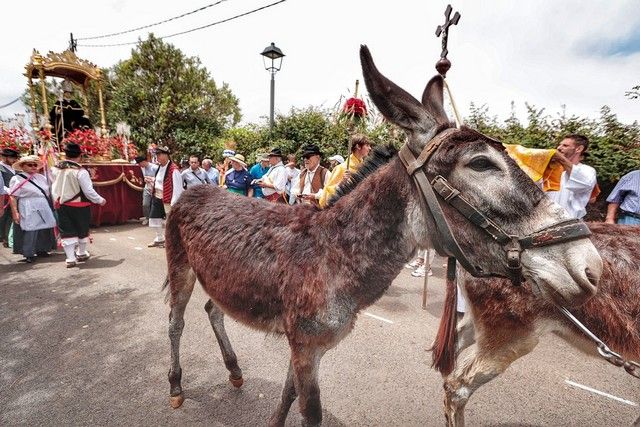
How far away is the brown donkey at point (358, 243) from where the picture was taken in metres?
1.29

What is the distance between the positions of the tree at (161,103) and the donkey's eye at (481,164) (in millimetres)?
22040

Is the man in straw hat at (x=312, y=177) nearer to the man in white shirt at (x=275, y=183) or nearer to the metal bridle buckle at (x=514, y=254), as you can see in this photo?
the man in white shirt at (x=275, y=183)

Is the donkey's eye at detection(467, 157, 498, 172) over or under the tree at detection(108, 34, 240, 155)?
under

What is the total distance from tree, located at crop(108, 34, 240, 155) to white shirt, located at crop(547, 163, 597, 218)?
20.8m

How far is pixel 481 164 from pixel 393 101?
0.47 m

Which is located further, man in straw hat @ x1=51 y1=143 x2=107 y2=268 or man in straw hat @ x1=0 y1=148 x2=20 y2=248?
man in straw hat @ x1=0 y1=148 x2=20 y2=248

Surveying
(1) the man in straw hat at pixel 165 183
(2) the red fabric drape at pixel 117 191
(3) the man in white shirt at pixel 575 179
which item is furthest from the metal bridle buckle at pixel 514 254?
Answer: (2) the red fabric drape at pixel 117 191

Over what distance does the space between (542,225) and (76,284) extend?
21.3ft

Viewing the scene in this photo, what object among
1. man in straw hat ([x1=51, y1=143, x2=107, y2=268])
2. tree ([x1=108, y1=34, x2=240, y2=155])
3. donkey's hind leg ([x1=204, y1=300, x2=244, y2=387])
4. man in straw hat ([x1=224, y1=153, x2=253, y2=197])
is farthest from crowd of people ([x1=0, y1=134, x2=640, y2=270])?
tree ([x1=108, y1=34, x2=240, y2=155])

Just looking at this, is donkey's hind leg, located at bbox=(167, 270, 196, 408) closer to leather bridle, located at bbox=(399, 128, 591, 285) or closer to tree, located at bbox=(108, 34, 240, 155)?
leather bridle, located at bbox=(399, 128, 591, 285)

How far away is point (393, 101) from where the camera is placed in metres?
1.40

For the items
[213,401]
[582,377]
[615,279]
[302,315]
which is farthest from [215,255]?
[582,377]

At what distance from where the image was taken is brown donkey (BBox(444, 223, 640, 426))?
190 cm

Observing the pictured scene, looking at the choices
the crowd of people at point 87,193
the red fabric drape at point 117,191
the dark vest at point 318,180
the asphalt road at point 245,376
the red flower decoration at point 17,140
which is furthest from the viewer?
the red flower decoration at point 17,140
